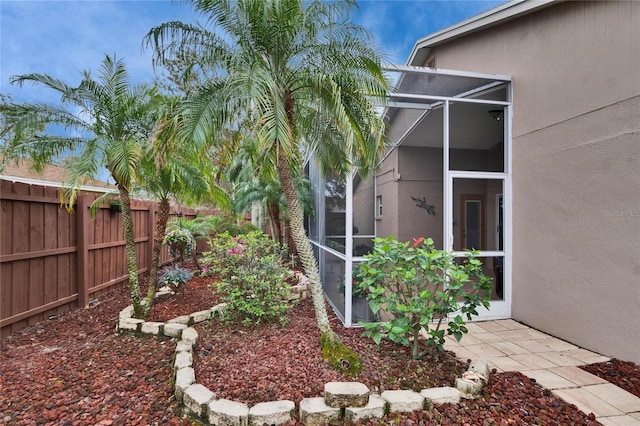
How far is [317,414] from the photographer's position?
2453mm

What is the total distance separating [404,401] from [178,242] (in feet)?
18.5

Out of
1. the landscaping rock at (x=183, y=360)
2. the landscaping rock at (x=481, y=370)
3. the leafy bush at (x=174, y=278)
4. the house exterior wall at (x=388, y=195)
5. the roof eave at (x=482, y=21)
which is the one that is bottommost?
the landscaping rock at (x=481, y=370)

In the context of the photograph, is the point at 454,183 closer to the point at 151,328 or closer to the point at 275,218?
the point at 151,328

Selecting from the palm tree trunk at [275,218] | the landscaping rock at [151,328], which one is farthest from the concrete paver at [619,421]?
the palm tree trunk at [275,218]

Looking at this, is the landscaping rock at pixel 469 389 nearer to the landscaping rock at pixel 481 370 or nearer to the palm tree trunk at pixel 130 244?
the landscaping rock at pixel 481 370

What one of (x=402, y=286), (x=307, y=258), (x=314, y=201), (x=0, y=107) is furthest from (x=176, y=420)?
(x=314, y=201)

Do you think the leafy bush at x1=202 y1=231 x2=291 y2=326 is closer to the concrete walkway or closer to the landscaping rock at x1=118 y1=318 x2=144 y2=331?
the landscaping rock at x1=118 y1=318 x2=144 y2=331

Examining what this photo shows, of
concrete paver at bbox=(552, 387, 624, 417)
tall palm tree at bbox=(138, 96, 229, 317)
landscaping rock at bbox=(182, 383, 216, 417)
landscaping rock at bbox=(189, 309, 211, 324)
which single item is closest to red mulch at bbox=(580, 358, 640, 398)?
concrete paver at bbox=(552, 387, 624, 417)

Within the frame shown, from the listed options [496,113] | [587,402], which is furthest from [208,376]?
[496,113]

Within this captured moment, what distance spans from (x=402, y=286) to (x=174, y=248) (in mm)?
5297

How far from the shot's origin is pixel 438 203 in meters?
7.93

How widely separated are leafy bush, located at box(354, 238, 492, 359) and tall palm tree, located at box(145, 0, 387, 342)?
2.47ft

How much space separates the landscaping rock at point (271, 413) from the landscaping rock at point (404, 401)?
0.79 meters

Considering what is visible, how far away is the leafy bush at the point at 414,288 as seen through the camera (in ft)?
10.1
